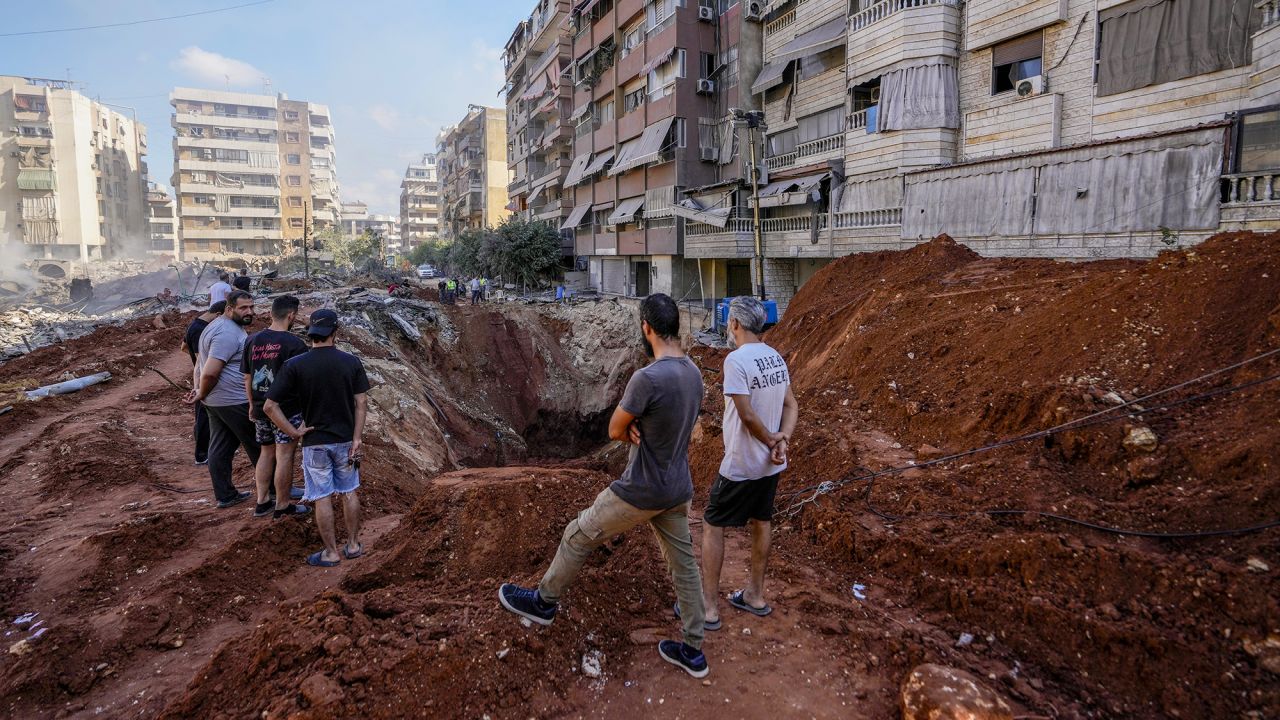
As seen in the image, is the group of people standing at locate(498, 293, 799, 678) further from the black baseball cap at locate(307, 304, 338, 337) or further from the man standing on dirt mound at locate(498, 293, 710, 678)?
the black baseball cap at locate(307, 304, 338, 337)

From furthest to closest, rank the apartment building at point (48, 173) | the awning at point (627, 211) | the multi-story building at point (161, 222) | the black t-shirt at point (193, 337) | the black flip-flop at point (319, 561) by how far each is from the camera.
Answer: the multi-story building at point (161, 222) → the apartment building at point (48, 173) → the awning at point (627, 211) → the black t-shirt at point (193, 337) → the black flip-flop at point (319, 561)

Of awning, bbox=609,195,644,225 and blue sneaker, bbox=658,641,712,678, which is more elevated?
awning, bbox=609,195,644,225

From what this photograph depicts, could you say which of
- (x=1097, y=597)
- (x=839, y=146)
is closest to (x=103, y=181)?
(x=839, y=146)

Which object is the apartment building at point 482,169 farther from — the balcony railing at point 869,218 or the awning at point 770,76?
the balcony railing at point 869,218

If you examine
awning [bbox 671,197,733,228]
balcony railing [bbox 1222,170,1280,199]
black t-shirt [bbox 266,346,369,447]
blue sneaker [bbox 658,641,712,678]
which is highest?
awning [bbox 671,197,733,228]

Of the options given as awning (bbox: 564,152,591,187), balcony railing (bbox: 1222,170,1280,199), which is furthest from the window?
awning (bbox: 564,152,591,187)

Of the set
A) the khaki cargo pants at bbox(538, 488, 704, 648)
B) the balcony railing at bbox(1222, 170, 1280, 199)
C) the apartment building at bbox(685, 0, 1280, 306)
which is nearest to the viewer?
the khaki cargo pants at bbox(538, 488, 704, 648)

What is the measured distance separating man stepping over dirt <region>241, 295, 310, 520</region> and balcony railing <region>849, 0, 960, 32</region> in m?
18.4

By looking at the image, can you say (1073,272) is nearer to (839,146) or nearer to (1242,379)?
(1242,379)

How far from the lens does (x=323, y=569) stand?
4.83m

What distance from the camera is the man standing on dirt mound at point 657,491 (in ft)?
10.2

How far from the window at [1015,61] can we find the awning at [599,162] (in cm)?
2059

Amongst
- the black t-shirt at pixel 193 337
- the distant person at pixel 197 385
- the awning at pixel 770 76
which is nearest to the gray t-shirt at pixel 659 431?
the distant person at pixel 197 385

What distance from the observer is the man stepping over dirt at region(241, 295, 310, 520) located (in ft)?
17.2
